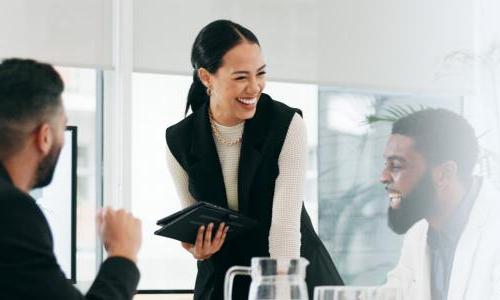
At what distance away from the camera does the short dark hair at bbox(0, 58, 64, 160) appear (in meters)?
1.58

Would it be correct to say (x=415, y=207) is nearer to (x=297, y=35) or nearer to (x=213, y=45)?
(x=297, y=35)

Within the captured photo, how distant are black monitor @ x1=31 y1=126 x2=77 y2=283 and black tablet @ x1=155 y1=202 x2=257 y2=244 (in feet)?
5.24

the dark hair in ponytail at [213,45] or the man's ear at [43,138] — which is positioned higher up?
the dark hair in ponytail at [213,45]

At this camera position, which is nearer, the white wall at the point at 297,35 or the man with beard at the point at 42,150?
the man with beard at the point at 42,150

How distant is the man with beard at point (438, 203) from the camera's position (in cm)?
446

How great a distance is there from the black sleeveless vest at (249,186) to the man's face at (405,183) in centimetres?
215

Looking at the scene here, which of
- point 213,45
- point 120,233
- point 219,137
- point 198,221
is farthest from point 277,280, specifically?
point 213,45

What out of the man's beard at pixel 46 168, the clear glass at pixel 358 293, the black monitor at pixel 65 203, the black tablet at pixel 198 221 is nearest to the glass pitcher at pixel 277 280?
the clear glass at pixel 358 293

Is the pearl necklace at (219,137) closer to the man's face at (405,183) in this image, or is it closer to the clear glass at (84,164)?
the clear glass at (84,164)

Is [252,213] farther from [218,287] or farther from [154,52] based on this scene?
[154,52]

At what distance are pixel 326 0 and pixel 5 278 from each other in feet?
11.0

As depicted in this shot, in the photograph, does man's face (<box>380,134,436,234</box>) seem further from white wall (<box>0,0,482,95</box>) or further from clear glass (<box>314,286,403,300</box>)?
clear glass (<box>314,286,403,300</box>)

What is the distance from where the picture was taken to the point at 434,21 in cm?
480

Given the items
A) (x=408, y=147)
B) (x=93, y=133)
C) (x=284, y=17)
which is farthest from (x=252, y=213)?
(x=408, y=147)
